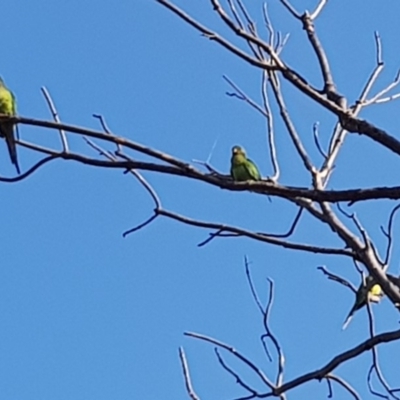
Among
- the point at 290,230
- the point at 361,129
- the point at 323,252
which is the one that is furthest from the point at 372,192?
the point at 290,230

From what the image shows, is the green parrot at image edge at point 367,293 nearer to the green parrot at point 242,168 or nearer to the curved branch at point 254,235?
the curved branch at point 254,235

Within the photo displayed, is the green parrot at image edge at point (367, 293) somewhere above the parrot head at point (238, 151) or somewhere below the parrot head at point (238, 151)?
below

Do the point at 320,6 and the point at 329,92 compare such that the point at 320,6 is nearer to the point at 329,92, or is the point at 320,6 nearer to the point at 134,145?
the point at 329,92

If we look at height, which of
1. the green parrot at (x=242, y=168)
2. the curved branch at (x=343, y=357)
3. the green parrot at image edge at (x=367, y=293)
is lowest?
the curved branch at (x=343, y=357)

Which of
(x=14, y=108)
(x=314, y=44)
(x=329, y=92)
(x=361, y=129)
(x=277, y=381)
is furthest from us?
(x=14, y=108)

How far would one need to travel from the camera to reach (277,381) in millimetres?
2928

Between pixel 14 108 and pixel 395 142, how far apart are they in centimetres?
461

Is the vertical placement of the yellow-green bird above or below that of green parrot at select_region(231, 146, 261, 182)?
below

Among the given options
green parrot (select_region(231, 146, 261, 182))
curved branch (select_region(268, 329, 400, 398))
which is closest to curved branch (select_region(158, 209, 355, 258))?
curved branch (select_region(268, 329, 400, 398))

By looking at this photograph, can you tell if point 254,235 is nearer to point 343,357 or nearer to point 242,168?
point 343,357

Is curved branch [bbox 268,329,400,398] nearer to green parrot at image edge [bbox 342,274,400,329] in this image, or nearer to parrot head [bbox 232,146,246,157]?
green parrot at image edge [bbox 342,274,400,329]

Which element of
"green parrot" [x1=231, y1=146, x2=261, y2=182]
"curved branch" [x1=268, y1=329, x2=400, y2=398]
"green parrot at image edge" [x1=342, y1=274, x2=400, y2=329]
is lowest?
"curved branch" [x1=268, y1=329, x2=400, y2=398]

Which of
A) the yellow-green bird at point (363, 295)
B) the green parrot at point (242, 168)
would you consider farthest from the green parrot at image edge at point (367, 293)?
the green parrot at point (242, 168)

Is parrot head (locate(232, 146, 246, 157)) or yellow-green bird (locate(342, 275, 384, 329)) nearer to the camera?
yellow-green bird (locate(342, 275, 384, 329))
